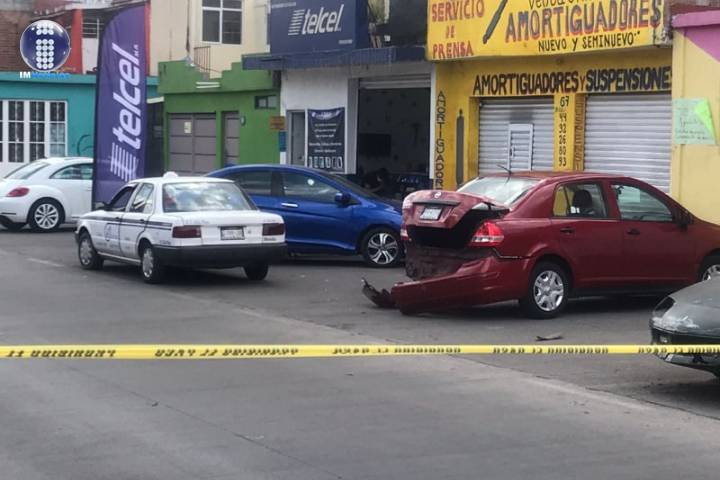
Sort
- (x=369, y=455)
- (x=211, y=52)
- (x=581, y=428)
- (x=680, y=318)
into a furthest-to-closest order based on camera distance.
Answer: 1. (x=211, y=52)
2. (x=680, y=318)
3. (x=581, y=428)
4. (x=369, y=455)

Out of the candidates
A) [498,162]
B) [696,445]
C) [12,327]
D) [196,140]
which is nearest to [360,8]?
[498,162]

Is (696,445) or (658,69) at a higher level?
(658,69)

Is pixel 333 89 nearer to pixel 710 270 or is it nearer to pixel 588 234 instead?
pixel 710 270

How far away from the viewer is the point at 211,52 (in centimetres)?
3634

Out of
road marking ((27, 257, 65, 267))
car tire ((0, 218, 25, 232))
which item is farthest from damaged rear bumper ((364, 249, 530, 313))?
car tire ((0, 218, 25, 232))

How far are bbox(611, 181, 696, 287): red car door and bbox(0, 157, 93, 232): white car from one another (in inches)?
560

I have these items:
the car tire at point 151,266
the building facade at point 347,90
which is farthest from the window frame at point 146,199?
the building facade at point 347,90

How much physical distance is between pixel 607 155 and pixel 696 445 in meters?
12.5

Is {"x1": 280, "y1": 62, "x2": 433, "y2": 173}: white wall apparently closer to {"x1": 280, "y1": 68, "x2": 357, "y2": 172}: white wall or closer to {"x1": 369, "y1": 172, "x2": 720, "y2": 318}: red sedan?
{"x1": 280, "y1": 68, "x2": 357, "y2": 172}: white wall

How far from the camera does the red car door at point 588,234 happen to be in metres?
13.3

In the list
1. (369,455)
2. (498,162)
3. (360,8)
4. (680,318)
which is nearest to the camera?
(369,455)

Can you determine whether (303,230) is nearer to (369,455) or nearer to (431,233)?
(431,233)

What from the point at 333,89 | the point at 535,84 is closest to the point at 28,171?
the point at 333,89

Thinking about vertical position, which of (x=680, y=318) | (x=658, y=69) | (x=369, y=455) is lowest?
(x=369, y=455)
